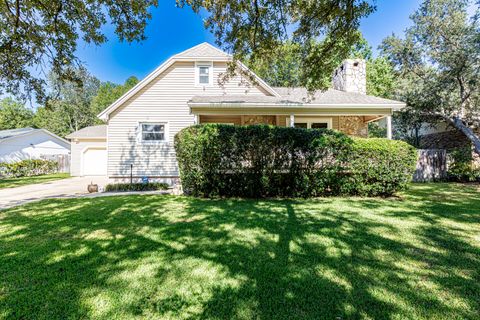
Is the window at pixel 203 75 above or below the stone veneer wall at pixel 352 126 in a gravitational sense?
above

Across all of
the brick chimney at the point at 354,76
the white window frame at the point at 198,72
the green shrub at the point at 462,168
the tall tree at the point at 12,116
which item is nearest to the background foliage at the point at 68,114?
the tall tree at the point at 12,116

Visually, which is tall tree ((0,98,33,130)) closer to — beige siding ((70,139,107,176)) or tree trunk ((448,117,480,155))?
beige siding ((70,139,107,176))

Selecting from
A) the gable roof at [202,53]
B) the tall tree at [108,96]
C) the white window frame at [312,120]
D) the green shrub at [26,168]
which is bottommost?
the green shrub at [26,168]

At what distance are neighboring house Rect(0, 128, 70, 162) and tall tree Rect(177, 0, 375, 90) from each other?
23709mm

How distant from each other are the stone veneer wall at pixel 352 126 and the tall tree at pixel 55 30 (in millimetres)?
10196

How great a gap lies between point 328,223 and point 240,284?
279cm

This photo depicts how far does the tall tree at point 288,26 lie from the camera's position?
5.60 m

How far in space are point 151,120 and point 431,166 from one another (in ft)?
49.9

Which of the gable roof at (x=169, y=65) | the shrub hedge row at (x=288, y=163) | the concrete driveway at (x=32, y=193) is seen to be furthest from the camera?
the gable roof at (x=169, y=65)

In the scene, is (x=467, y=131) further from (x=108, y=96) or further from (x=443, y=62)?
(x=108, y=96)

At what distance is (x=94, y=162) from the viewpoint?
58.4 feet

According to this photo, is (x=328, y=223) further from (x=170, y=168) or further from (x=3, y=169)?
(x=3, y=169)

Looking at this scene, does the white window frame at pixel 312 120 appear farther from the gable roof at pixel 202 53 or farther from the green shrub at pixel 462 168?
the green shrub at pixel 462 168

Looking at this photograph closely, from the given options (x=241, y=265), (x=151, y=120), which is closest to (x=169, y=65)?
(x=151, y=120)
